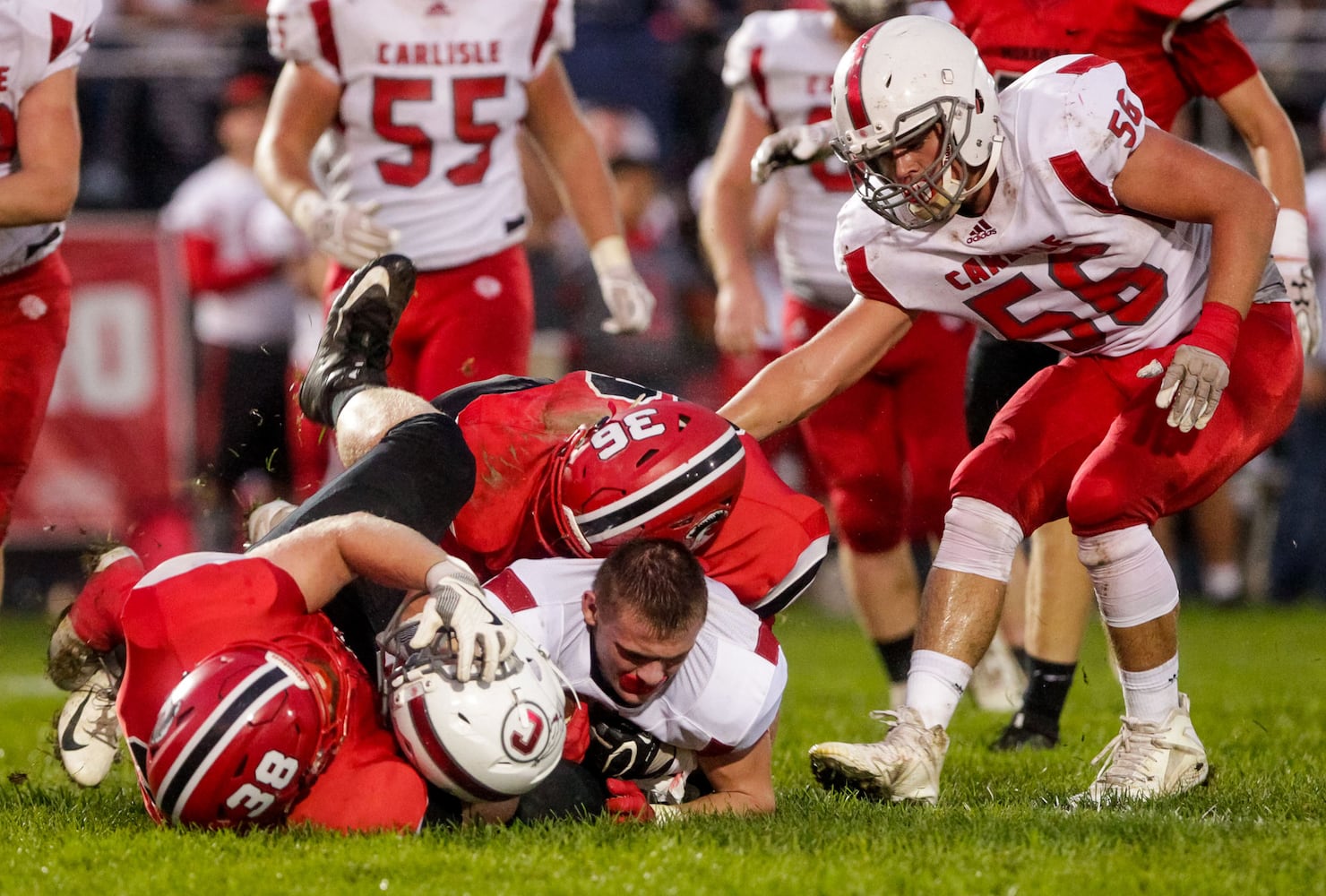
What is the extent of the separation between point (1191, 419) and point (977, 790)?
103 centimetres

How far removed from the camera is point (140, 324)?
8.75 metres

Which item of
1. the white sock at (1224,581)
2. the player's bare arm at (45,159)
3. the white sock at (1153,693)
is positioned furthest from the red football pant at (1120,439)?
the white sock at (1224,581)

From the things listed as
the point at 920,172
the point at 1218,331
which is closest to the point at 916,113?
the point at 920,172

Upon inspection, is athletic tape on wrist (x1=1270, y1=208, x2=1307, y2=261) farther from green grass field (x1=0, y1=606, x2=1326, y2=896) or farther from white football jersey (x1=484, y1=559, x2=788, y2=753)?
white football jersey (x1=484, y1=559, x2=788, y2=753)

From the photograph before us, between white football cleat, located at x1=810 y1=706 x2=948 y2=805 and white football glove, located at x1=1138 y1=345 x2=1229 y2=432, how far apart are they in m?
0.86

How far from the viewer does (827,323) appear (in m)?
5.69

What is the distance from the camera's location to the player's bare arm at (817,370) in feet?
14.1

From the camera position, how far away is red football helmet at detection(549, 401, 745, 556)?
12.7 ft

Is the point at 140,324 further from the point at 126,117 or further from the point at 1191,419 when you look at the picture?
the point at 1191,419

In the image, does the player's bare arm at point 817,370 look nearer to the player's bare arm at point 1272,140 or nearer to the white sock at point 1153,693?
the white sock at point 1153,693

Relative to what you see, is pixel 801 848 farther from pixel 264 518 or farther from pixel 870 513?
pixel 870 513

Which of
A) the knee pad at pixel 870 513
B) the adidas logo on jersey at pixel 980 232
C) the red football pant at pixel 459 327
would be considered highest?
the adidas logo on jersey at pixel 980 232

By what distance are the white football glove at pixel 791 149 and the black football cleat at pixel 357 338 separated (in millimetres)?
1149

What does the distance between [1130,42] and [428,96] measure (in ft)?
6.91
